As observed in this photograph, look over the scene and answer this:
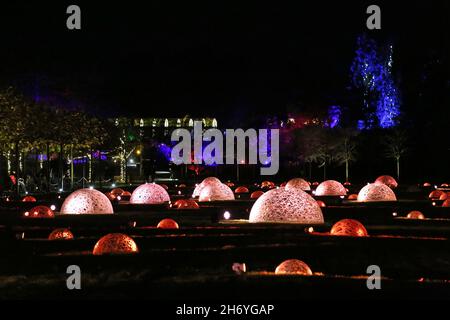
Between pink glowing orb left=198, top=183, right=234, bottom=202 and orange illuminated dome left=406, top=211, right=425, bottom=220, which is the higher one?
→ pink glowing orb left=198, top=183, right=234, bottom=202

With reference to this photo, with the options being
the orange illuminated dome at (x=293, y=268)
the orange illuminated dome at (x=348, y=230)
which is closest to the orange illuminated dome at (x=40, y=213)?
the orange illuminated dome at (x=348, y=230)

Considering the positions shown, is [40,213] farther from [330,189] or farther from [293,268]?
[330,189]

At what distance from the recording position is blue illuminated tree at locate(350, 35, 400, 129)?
6975 centimetres

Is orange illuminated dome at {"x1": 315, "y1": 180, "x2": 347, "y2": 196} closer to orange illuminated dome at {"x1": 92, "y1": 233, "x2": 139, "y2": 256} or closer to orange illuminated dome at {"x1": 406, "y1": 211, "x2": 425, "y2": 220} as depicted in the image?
orange illuminated dome at {"x1": 406, "y1": 211, "x2": 425, "y2": 220}

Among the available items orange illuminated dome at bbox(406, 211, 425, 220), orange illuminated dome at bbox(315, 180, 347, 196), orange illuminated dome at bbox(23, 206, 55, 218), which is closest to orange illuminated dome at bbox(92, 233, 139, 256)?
orange illuminated dome at bbox(23, 206, 55, 218)

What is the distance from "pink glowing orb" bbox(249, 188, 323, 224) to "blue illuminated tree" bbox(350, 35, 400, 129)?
49.7m

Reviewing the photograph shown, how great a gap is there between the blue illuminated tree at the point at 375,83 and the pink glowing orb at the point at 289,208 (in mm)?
49728

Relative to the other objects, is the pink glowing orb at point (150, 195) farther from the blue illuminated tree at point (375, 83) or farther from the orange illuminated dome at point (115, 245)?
the blue illuminated tree at point (375, 83)

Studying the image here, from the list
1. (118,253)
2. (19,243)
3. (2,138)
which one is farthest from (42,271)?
(2,138)

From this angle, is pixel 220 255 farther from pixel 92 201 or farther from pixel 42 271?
pixel 92 201

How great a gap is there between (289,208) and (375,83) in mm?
52956

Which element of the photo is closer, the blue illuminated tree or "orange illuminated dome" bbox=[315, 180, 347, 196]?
"orange illuminated dome" bbox=[315, 180, 347, 196]

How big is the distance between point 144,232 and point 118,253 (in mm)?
4359
